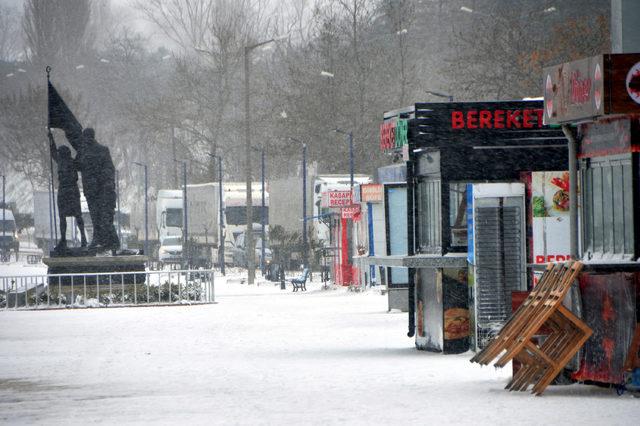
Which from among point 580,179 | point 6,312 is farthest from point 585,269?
point 6,312

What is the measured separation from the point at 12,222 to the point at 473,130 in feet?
306

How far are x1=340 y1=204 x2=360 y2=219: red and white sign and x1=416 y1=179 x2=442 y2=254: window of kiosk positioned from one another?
88.0 feet

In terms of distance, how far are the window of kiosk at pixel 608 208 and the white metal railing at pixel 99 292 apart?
84.5 feet

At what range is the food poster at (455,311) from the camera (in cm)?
2175

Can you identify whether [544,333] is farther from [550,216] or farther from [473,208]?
[473,208]

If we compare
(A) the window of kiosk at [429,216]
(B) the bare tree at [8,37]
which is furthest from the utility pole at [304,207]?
(B) the bare tree at [8,37]

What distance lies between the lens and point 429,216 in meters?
22.8

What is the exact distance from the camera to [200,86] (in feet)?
370

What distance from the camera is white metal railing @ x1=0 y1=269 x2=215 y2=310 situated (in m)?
41.6

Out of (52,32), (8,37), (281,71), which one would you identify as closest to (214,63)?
(281,71)

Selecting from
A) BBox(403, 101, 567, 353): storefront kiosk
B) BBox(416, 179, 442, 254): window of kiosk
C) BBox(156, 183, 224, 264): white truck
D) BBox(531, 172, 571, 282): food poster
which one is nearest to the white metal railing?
BBox(416, 179, 442, 254): window of kiosk

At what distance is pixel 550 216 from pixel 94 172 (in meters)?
24.8

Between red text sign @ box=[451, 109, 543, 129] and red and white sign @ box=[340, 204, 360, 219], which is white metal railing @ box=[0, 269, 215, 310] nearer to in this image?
red and white sign @ box=[340, 204, 360, 219]

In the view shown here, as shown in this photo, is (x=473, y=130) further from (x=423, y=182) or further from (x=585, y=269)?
(x=585, y=269)
